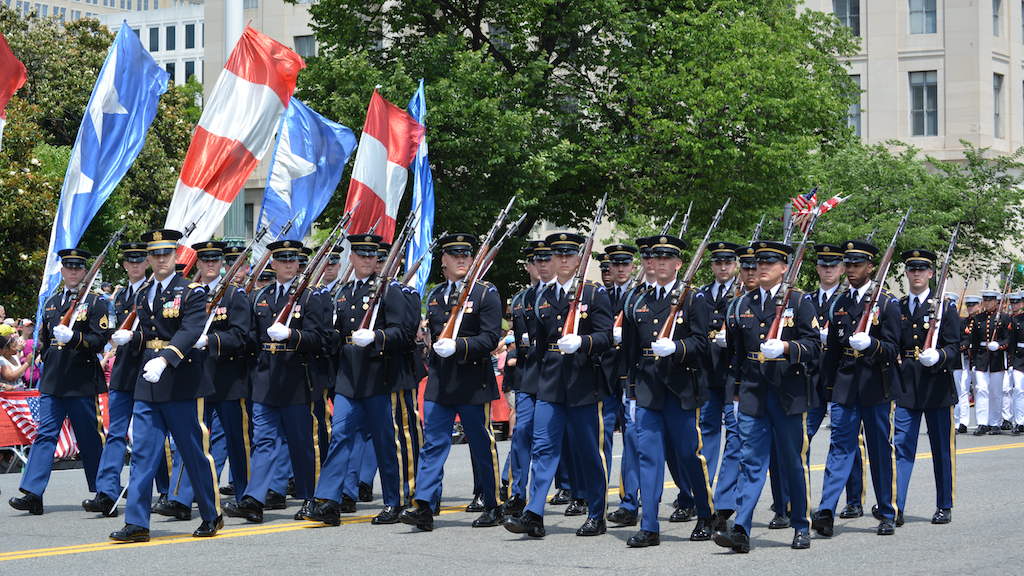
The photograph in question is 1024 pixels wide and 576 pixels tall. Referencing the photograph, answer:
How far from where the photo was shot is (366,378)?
436 inches

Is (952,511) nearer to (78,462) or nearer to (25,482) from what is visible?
(25,482)

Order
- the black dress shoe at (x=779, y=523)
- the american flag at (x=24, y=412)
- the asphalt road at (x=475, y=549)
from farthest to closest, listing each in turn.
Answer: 1. the american flag at (x=24, y=412)
2. the black dress shoe at (x=779, y=523)
3. the asphalt road at (x=475, y=549)

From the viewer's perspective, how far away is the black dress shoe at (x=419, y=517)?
1069cm

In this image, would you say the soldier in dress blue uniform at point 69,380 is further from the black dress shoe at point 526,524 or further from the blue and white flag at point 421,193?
the blue and white flag at point 421,193

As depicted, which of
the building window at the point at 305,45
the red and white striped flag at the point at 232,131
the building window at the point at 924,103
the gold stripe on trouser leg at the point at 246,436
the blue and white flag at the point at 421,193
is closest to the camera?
the gold stripe on trouser leg at the point at 246,436

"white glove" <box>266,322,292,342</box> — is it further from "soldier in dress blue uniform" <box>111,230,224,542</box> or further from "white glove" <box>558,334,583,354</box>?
"white glove" <box>558,334,583,354</box>

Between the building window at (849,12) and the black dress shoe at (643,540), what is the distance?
151 ft

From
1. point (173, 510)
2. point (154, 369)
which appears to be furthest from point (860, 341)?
point (173, 510)

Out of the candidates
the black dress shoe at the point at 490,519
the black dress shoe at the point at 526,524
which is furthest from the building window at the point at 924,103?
the black dress shoe at the point at 526,524

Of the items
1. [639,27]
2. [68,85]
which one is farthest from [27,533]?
[68,85]

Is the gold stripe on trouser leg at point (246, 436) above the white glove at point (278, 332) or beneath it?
beneath

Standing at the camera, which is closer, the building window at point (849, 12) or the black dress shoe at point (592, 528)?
the black dress shoe at point (592, 528)

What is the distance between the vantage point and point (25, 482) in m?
11.9

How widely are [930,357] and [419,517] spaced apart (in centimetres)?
385
